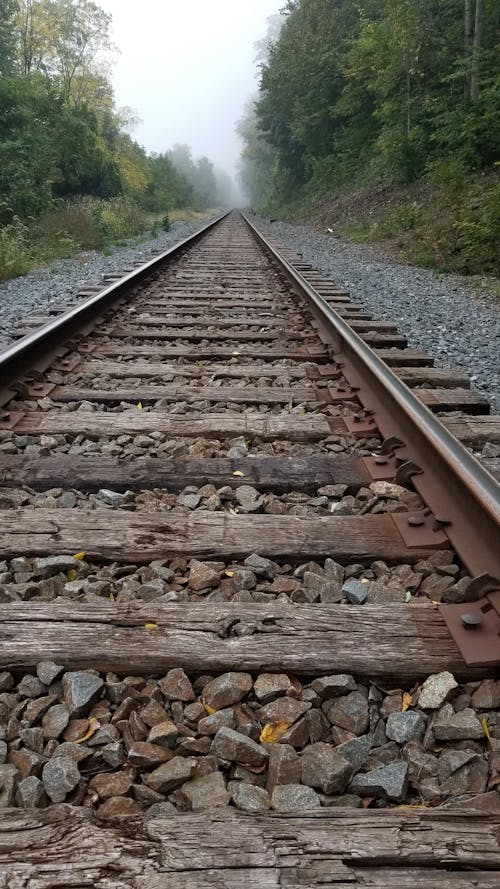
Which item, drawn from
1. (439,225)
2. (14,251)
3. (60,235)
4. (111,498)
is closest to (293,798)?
(111,498)

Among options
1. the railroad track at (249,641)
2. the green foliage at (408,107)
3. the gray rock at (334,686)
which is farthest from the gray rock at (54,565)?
the green foliage at (408,107)

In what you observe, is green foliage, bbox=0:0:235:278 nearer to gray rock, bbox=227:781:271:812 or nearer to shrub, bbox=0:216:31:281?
shrub, bbox=0:216:31:281

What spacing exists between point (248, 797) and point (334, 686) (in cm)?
29

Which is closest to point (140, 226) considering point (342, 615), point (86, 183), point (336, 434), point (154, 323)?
point (86, 183)

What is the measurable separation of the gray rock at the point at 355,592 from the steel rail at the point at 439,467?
275 mm

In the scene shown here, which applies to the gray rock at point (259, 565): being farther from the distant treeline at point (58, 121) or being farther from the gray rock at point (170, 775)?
the distant treeline at point (58, 121)

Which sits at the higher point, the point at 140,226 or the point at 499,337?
the point at 140,226

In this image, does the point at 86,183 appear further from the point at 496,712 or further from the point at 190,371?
the point at 496,712

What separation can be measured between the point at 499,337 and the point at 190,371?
2.71 meters

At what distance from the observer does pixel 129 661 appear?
1326 millimetres

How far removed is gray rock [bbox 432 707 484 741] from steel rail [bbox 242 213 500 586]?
392 mm

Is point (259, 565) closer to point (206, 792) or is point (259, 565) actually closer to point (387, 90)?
point (206, 792)

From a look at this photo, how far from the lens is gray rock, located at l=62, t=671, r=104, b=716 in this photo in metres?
1.23

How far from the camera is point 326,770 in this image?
1.08m
